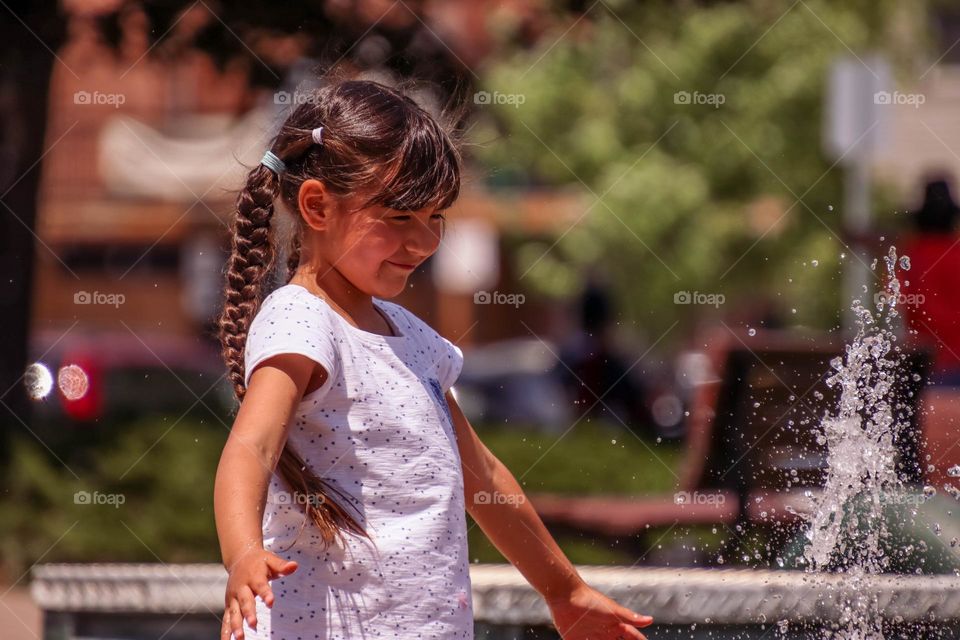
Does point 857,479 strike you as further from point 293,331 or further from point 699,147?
point 699,147

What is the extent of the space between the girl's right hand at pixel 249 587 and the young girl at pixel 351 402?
0.07 ft

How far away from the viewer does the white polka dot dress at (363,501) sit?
204 cm

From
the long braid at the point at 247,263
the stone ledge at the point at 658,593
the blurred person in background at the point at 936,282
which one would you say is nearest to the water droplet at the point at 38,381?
the stone ledge at the point at 658,593

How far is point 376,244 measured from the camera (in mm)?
2176

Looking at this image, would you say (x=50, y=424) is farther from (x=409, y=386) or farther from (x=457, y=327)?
(x=457, y=327)

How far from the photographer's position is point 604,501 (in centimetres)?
571

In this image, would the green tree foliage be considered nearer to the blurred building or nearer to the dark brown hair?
the blurred building

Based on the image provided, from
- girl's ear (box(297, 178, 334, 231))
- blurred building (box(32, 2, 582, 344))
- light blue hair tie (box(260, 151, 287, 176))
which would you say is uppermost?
blurred building (box(32, 2, 582, 344))

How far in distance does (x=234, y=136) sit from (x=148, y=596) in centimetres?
683

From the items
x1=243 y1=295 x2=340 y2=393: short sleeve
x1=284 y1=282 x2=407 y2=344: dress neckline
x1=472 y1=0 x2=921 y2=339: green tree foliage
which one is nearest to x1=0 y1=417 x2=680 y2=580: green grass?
x1=284 y1=282 x2=407 y2=344: dress neckline

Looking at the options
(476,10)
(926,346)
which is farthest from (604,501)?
(476,10)

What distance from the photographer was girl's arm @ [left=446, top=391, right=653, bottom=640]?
Result: 2400mm

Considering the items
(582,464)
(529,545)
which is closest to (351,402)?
(529,545)

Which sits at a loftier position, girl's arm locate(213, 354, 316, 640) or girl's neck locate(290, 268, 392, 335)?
girl's neck locate(290, 268, 392, 335)
